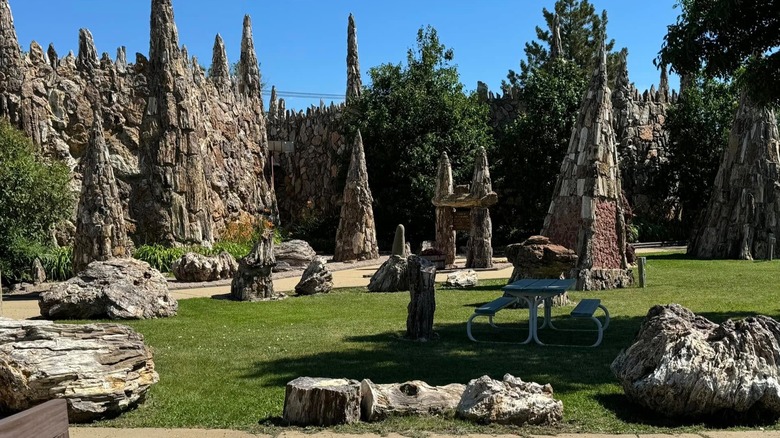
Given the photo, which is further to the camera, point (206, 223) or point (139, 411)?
point (206, 223)

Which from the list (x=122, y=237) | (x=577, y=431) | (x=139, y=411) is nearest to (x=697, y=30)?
(x=577, y=431)

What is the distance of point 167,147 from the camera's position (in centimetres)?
2284

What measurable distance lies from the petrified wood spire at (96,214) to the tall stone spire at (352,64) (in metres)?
22.4

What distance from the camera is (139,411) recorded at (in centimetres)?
607

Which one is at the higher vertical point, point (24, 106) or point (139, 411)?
point (24, 106)

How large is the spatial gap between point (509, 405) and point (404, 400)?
79 centimetres

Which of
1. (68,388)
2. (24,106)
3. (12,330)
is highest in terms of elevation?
(24,106)

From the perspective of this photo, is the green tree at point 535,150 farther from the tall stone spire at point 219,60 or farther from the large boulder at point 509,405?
the large boulder at point 509,405

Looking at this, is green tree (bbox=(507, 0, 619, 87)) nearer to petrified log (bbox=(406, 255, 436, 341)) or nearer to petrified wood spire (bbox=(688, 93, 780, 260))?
petrified wood spire (bbox=(688, 93, 780, 260))

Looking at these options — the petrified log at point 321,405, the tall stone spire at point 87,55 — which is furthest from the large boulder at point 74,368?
the tall stone spire at point 87,55

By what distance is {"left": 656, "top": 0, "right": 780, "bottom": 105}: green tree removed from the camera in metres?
9.49

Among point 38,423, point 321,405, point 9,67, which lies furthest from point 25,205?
point 38,423

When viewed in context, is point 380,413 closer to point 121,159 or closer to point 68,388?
point 68,388

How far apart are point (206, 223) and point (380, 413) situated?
18891 mm
